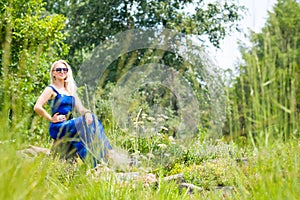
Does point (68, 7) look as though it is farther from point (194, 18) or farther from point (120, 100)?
point (120, 100)

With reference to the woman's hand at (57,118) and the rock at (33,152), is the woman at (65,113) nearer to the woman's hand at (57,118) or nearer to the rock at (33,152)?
the woman's hand at (57,118)

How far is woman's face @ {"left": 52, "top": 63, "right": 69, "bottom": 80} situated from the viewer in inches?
218

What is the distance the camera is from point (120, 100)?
7.93m

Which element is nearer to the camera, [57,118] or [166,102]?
[57,118]

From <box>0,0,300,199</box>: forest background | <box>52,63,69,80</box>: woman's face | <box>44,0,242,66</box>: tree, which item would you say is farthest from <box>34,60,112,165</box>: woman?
<box>44,0,242,66</box>: tree

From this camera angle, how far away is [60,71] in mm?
5570

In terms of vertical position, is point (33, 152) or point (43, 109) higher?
point (43, 109)

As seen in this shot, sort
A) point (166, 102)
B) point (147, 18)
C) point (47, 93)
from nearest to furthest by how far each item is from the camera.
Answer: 1. point (47, 93)
2. point (166, 102)
3. point (147, 18)

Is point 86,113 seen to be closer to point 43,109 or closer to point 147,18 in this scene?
point 43,109

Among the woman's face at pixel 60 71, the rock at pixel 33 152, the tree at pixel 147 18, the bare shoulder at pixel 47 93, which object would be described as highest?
the tree at pixel 147 18

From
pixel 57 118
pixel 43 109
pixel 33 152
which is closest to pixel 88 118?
pixel 57 118

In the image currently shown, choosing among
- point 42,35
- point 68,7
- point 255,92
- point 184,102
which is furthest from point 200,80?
point 255,92

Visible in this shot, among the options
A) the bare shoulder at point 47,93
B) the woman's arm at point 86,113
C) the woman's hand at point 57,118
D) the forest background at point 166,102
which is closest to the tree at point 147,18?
the forest background at point 166,102

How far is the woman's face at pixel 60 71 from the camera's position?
555cm
